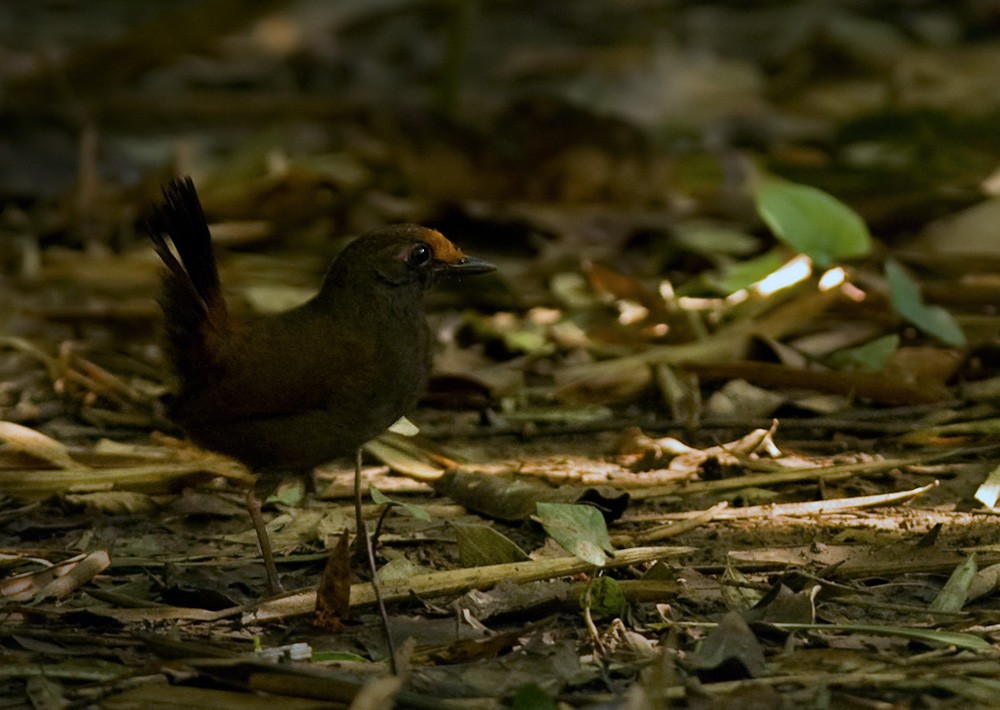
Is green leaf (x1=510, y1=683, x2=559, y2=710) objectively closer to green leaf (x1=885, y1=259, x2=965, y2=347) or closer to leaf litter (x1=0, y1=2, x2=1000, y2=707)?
leaf litter (x1=0, y1=2, x2=1000, y2=707)

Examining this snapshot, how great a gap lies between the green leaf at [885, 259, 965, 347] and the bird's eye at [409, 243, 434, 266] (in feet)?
4.70

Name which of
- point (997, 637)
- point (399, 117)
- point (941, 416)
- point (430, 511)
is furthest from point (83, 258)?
point (997, 637)

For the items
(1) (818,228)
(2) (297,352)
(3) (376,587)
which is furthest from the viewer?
(1) (818,228)

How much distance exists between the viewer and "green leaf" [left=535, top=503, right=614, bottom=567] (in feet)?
8.74

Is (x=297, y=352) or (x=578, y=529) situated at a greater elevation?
(x=297, y=352)

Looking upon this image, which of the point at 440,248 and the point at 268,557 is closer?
the point at 268,557

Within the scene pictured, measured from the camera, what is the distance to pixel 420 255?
2.98m

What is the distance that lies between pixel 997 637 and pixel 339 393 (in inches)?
52.2

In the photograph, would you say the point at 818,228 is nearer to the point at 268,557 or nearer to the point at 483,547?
the point at 483,547

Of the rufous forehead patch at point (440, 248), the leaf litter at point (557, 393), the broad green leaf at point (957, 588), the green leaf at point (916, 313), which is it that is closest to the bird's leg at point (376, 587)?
the leaf litter at point (557, 393)

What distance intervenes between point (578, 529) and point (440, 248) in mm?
706

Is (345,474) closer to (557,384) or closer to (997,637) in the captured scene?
(557,384)

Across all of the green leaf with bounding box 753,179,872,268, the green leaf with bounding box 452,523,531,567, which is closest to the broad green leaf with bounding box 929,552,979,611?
the green leaf with bounding box 452,523,531,567

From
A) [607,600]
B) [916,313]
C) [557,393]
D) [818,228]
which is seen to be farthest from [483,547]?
[818,228]
